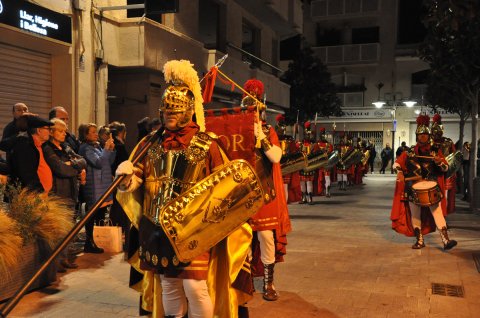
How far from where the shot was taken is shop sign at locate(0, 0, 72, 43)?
8.82 metres

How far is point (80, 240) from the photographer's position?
7.93m

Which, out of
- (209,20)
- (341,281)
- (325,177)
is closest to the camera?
(341,281)

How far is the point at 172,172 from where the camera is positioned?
3.38 metres

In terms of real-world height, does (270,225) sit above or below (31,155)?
below

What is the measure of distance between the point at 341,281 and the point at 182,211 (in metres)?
3.39

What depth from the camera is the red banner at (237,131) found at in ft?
15.4

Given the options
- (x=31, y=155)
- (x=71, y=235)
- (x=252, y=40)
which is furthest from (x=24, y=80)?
(x=252, y=40)

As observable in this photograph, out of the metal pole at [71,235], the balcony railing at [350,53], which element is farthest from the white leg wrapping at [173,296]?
the balcony railing at [350,53]

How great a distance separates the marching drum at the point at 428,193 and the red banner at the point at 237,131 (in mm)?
3796

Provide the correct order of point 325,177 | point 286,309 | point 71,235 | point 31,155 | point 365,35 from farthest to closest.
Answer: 1. point 365,35
2. point 325,177
3. point 31,155
4. point 286,309
5. point 71,235

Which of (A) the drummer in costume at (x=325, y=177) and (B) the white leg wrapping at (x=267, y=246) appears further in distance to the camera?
(A) the drummer in costume at (x=325, y=177)

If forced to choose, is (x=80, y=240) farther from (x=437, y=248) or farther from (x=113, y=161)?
(x=437, y=248)

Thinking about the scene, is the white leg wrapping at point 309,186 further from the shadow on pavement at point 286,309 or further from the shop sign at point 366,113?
the shop sign at point 366,113

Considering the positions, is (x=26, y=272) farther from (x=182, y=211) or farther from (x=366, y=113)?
(x=366, y=113)
